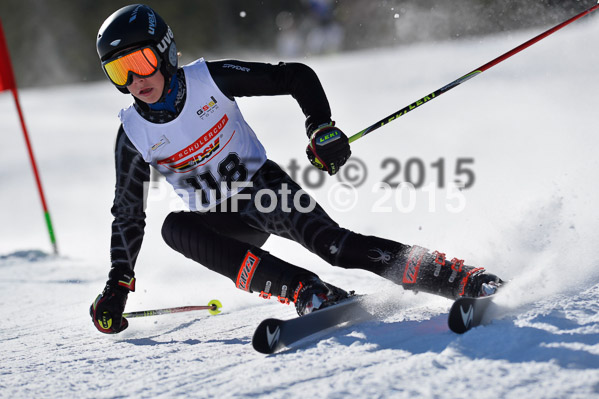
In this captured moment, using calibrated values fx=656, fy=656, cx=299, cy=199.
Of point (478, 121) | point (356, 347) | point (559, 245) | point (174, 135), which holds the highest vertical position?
point (478, 121)

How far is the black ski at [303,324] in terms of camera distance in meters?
1.94

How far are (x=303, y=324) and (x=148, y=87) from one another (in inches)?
41.5

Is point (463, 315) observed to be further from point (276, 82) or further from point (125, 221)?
point (125, 221)

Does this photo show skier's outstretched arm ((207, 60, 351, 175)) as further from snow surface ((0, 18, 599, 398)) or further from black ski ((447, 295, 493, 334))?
black ski ((447, 295, 493, 334))

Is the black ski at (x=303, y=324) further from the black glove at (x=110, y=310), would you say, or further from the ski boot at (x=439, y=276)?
the black glove at (x=110, y=310)

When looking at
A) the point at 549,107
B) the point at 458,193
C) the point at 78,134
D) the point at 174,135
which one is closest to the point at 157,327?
the point at 174,135

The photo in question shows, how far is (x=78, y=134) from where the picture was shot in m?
11.8

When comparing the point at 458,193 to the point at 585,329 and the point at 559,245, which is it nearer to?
the point at 559,245

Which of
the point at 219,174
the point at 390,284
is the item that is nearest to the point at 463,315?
the point at 390,284

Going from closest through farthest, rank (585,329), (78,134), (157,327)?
(585,329) → (157,327) → (78,134)

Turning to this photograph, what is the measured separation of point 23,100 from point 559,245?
14.9 meters

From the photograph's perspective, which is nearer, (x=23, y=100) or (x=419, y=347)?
(x=419, y=347)

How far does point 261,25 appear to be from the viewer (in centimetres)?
2064

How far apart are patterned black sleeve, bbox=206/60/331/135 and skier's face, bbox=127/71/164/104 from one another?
24 centimetres
